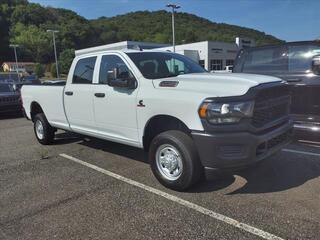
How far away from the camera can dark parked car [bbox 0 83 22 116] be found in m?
12.1

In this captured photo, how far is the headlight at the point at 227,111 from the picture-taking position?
3.69 metres

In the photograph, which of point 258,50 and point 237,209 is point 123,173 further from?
point 258,50

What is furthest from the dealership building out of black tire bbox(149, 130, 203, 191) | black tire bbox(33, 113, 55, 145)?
black tire bbox(149, 130, 203, 191)

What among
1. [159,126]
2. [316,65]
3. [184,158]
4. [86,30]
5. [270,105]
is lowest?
[184,158]

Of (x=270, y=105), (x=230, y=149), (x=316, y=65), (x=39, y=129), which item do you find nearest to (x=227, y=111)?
(x=230, y=149)

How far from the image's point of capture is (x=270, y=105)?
415cm

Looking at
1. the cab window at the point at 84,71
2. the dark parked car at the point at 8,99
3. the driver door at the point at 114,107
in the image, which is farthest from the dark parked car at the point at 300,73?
the dark parked car at the point at 8,99

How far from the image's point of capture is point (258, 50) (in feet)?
21.3

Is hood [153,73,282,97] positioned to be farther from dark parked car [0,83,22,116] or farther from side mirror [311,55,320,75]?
dark parked car [0,83,22,116]

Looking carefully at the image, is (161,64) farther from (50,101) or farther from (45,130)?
(45,130)

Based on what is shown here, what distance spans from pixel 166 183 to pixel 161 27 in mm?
99117

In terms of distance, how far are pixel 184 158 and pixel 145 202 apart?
733 mm

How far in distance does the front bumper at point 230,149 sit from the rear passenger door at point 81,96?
8.06ft

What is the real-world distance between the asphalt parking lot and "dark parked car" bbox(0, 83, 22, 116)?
22.5 ft
